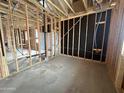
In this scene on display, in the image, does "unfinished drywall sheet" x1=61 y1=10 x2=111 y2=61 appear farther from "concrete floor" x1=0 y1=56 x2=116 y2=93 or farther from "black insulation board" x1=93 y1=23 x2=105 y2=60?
"concrete floor" x1=0 y1=56 x2=116 y2=93

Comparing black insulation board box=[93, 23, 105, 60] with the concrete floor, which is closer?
the concrete floor

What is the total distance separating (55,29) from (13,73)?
3007 mm

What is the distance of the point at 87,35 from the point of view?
4238 millimetres

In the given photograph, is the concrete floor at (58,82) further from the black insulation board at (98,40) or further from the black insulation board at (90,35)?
the black insulation board at (90,35)

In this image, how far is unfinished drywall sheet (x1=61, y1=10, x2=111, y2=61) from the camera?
12.4 feet

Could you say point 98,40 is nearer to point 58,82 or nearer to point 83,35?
point 83,35

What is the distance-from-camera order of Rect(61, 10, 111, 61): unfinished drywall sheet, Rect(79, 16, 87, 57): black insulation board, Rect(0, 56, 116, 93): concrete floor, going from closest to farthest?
Rect(0, 56, 116, 93): concrete floor
Rect(61, 10, 111, 61): unfinished drywall sheet
Rect(79, 16, 87, 57): black insulation board

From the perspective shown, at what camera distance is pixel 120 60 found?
6.61 feet

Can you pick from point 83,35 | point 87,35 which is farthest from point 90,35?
point 83,35

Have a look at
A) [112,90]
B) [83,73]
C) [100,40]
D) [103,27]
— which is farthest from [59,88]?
[103,27]

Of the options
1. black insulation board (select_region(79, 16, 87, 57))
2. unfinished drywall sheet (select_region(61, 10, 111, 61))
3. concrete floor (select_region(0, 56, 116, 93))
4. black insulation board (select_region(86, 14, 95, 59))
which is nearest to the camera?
concrete floor (select_region(0, 56, 116, 93))

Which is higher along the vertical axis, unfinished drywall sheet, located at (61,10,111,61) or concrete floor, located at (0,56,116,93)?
unfinished drywall sheet, located at (61,10,111,61)

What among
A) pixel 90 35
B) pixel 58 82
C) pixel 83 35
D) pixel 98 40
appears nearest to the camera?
pixel 58 82

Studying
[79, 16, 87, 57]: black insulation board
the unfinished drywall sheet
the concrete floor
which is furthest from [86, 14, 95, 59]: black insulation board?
the concrete floor
